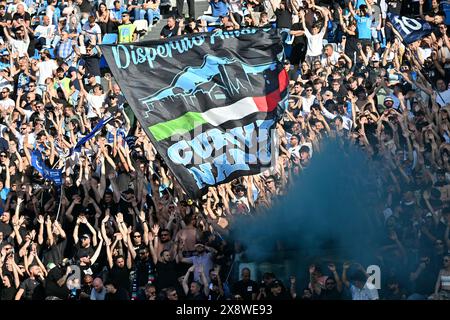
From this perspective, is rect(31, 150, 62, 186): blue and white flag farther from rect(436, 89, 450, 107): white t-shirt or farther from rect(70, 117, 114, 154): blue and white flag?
rect(436, 89, 450, 107): white t-shirt

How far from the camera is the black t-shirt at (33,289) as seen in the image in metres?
20.0

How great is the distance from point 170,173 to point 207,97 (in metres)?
3.21

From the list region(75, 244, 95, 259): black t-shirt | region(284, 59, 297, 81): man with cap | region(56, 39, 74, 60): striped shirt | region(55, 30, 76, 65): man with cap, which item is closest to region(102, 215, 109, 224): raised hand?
region(75, 244, 95, 259): black t-shirt

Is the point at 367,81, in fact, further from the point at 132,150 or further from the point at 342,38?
the point at 132,150

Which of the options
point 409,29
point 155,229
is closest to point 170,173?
point 155,229

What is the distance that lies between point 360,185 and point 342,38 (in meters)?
5.21

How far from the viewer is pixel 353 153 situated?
21281 mm

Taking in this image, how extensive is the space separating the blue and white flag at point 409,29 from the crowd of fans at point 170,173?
0.80ft

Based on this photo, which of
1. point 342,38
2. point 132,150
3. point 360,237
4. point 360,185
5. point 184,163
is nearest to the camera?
point 184,163

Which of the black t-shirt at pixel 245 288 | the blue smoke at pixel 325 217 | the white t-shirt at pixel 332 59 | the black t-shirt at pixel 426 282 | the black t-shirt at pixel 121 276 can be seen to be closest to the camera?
the black t-shirt at pixel 426 282

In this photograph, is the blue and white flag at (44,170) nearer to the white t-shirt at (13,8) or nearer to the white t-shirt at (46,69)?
the white t-shirt at (46,69)

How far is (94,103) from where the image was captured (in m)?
25.0

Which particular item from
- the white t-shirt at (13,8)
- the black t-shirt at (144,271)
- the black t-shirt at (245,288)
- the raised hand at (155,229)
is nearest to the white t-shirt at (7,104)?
the white t-shirt at (13,8)
